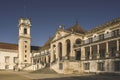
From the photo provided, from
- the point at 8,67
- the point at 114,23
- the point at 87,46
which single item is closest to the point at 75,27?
the point at 87,46

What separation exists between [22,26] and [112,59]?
48.4 m

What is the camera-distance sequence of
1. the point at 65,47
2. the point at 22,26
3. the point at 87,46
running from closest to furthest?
the point at 87,46 < the point at 65,47 < the point at 22,26

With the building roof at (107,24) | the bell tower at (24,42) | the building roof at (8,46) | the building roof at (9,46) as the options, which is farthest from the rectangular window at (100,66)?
the building roof at (8,46)

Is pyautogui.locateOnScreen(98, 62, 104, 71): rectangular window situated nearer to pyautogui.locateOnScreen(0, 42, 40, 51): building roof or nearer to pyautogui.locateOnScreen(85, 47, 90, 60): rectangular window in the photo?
pyautogui.locateOnScreen(85, 47, 90, 60): rectangular window

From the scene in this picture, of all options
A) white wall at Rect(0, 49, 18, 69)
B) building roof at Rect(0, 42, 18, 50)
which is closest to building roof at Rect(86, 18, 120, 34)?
white wall at Rect(0, 49, 18, 69)

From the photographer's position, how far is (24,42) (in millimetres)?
75250

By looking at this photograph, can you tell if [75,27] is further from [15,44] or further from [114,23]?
[15,44]

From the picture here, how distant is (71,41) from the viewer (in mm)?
47062

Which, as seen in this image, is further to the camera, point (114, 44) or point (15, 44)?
point (15, 44)

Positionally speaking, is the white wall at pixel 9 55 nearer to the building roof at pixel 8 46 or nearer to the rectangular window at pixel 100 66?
the building roof at pixel 8 46

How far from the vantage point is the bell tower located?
7419cm

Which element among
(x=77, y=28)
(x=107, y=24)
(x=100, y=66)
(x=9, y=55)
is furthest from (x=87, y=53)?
(x=9, y=55)

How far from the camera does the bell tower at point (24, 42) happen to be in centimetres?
7419

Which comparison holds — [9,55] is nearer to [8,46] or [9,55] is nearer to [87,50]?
[8,46]
